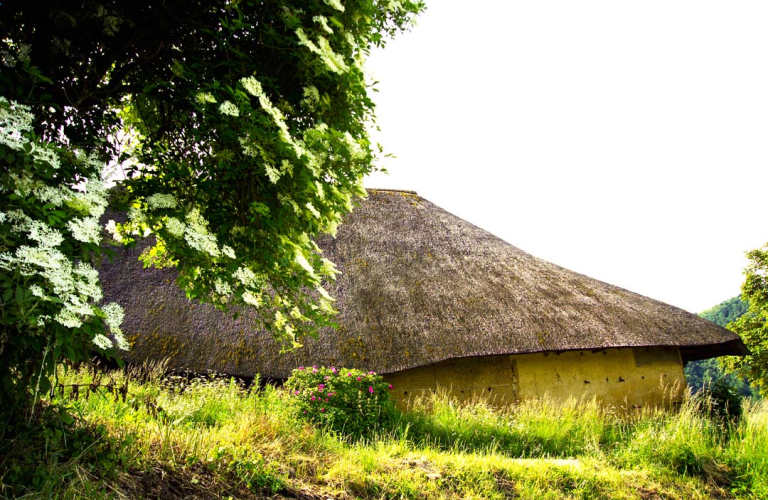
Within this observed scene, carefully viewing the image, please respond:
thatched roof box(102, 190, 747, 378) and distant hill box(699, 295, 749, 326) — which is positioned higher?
distant hill box(699, 295, 749, 326)

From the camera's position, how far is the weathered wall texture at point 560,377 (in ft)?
30.8

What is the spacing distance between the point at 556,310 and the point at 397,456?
5.83 metres

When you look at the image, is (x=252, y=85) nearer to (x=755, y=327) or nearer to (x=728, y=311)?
(x=755, y=327)

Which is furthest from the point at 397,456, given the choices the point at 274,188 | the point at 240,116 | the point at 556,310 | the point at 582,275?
the point at 582,275

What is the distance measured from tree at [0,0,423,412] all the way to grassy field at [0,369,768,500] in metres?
0.77

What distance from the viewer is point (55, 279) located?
2479 mm

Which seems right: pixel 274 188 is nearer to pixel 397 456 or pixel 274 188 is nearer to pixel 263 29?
pixel 263 29

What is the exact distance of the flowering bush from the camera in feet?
20.7

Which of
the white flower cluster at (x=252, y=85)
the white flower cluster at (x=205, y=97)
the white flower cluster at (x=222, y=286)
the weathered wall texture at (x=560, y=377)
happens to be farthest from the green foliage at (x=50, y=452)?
the weathered wall texture at (x=560, y=377)

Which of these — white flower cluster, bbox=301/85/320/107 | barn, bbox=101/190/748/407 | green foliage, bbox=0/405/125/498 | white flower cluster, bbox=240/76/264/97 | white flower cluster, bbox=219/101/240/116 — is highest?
white flower cluster, bbox=301/85/320/107

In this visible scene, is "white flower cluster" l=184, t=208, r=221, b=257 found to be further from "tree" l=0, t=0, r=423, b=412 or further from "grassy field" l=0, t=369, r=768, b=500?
"grassy field" l=0, t=369, r=768, b=500

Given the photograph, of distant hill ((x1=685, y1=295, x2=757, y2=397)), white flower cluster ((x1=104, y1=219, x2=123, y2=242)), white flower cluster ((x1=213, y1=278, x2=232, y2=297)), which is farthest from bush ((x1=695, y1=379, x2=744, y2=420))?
distant hill ((x1=685, y1=295, x2=757, y2=397))

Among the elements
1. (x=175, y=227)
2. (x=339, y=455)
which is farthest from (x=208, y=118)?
(x=339, y=455)

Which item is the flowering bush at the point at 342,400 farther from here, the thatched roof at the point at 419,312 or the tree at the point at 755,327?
the tree at the point at 755,327
